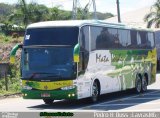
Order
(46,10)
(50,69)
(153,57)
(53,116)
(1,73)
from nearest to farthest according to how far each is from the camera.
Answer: (53,116) < (50,69) < (153,57) < (1,73) < (46,10)

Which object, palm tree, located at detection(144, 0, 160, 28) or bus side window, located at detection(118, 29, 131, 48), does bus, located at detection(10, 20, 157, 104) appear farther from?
palm tree, located at detection(144, 0, 160, 28)

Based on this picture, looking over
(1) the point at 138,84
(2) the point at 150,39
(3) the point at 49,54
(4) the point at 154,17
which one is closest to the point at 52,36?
(3) the point at 49,54

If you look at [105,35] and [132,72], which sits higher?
[105,35]

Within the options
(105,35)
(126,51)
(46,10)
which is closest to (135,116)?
(105,35)

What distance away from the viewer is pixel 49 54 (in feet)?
64.6

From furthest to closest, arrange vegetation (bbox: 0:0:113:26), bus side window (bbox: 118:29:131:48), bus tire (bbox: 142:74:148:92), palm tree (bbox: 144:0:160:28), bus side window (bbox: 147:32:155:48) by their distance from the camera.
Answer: vegetation (bbox: 0:0:113:26)
palm tree (bbox: 144:0:160:28)
bus side window (bbox: 147:32:155:48)
bus tire (bbox: 142:74:148:92)
bus side window (bbox: 118:29:131:48)

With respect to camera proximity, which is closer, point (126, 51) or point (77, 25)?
point (77, 25)

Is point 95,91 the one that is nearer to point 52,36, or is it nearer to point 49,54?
point 49,54

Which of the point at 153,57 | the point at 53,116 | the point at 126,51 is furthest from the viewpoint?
the point at 153,57

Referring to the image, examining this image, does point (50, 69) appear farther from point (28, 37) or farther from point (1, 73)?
point (1, 73)

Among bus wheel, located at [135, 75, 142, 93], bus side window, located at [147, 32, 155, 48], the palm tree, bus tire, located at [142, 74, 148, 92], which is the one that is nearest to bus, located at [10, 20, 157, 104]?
bus wheel, located at [135, 75, 142, 93]

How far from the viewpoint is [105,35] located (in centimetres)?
2247

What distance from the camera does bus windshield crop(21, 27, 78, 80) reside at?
19.5 m

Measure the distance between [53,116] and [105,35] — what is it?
44.2 feet
